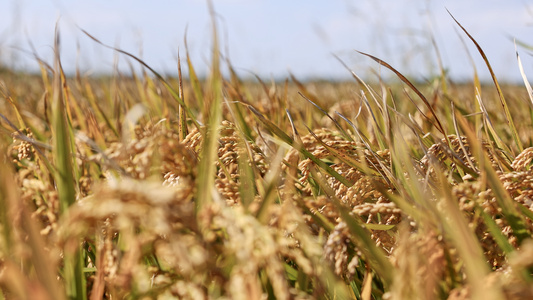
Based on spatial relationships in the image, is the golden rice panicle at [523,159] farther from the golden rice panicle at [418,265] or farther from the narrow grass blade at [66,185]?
the narrow grass blade at [66,185]

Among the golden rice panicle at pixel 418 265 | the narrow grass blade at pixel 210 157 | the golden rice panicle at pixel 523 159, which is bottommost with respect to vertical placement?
the golden rice panicle at pixel 418 265

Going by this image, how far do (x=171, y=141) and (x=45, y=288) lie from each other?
25 cm

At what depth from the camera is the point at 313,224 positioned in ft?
2.41

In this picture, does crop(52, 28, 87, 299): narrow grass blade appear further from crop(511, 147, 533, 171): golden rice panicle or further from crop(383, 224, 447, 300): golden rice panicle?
crop(511, 147, 533, 171): golden rice panicle

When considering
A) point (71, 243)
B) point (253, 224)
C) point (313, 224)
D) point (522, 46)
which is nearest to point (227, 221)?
point (253, 224)

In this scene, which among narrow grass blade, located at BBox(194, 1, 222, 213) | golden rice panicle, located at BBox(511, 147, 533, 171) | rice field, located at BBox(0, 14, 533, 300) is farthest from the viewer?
golden rice panicle, located at BBox(511, 147, 533, 171)

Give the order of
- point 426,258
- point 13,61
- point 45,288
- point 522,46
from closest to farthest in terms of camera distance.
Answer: point 45,288, point 426,258, point 522,46, point 13,61

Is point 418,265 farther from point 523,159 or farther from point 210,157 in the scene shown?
point 523,159

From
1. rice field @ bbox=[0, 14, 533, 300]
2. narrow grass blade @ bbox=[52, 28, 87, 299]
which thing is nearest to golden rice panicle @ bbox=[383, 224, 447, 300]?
rice field @ bbox=[0, 14, 533, 300]

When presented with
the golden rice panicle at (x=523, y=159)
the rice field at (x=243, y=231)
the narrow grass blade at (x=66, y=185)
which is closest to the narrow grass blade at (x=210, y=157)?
the rice field at (x=243, y=231)

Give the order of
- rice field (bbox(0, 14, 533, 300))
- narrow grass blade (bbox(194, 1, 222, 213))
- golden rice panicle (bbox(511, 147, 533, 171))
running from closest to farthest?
1. rice field (bbox(0, 14, 533, 300))
2. narrow grass blade (bbox(194, 1, 222, 213))
3. golden rice panicle (bbox(511, 147, 533, 171))

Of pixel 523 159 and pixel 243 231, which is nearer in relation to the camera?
pixel 243 231

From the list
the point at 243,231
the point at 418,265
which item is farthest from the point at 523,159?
the point at 243,231

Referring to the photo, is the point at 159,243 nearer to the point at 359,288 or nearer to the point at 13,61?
the point at 359,288
